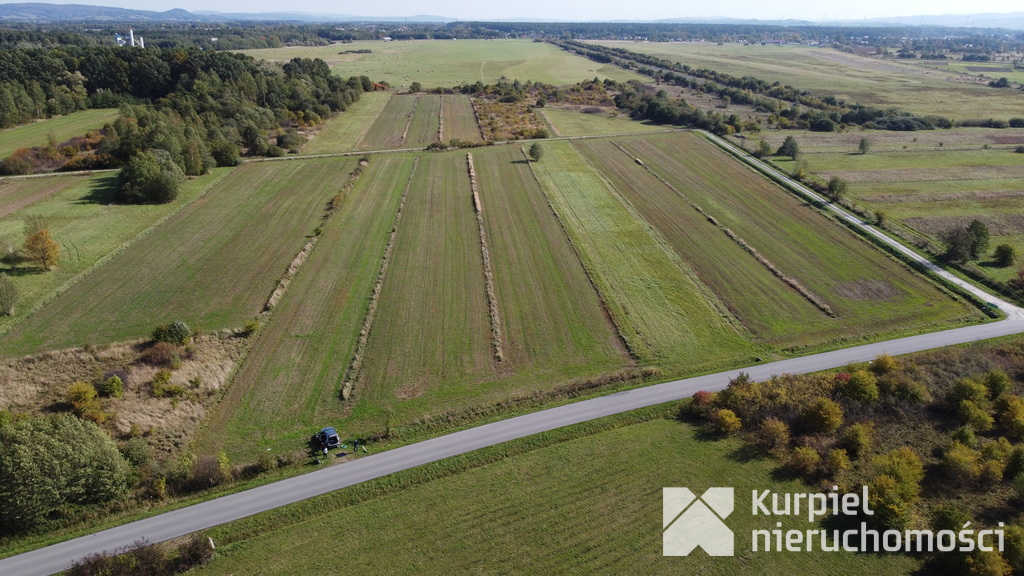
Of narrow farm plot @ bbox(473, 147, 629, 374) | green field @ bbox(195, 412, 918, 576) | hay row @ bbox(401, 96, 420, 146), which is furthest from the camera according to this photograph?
hay row @ bbox(401, 96, 420, 146)

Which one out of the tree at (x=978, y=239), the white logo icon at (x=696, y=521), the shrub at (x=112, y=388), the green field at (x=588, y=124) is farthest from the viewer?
the green field at (x=588, y=124)

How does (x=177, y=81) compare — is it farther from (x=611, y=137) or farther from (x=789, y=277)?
(x=789, y=277)

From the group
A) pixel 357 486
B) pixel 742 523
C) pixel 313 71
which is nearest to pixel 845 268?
pixel 742 523

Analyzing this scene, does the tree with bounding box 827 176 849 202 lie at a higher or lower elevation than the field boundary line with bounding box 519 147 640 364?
higher

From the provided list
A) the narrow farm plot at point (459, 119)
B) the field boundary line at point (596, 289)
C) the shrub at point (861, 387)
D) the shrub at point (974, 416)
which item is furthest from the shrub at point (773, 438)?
the narrow farm plot at point (459, 119)

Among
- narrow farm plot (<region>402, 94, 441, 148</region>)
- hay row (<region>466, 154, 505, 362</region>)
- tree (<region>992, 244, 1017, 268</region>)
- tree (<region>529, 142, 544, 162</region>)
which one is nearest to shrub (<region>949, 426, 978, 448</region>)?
hay row (<region>466, 154, 505, 362</region>)

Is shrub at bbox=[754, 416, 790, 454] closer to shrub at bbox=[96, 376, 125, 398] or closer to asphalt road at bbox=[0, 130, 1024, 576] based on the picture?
asphalt road at bbox=[0, 130, 1024, 576]

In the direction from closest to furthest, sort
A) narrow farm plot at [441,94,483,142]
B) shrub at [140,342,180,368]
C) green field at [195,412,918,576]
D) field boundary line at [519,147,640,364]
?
green field at [195,412,918,576] → shrub at [140,342,180,368] → field boundary line at [519,147,640,364] → narrow farm plot at [441,94,483,142]

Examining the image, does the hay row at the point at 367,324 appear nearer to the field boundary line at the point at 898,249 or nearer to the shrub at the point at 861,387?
the shrub at the point at 861,387
